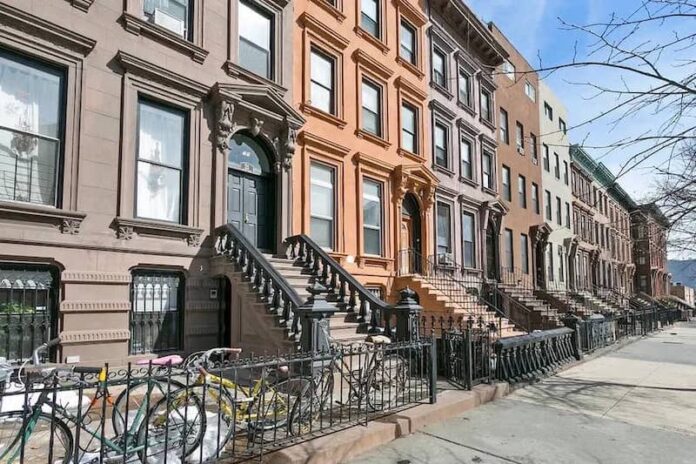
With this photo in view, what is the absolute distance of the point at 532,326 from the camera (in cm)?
1988

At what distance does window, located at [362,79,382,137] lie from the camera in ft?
50.6

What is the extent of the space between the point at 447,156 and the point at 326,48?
24.2 ft

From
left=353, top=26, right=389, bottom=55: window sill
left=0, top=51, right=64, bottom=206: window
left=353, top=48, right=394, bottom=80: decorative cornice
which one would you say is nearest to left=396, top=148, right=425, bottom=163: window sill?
left=353, top=48, right=394, bottom=80: decorative cornice

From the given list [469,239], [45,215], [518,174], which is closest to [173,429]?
[45,215]

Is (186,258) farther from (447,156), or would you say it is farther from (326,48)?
(447,156)

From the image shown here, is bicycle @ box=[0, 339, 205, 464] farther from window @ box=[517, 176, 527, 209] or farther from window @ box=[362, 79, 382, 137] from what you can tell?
window @ box=[517, 176, 527, 209]

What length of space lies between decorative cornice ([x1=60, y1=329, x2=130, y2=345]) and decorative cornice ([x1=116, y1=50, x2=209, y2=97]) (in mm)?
4403

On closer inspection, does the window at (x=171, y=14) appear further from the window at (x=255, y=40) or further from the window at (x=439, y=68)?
the window at (x=439, y=68)

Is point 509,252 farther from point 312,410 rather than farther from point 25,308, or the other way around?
point 25,308

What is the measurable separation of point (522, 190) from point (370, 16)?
1368 centimetres

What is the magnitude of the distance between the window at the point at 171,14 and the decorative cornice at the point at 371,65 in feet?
18.8

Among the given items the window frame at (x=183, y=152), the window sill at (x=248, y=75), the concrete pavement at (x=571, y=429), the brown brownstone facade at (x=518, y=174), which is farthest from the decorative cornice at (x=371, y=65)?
the concrete pavement at (x=571, y=429)

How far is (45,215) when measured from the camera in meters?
7.65

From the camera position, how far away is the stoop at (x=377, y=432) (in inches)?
187
